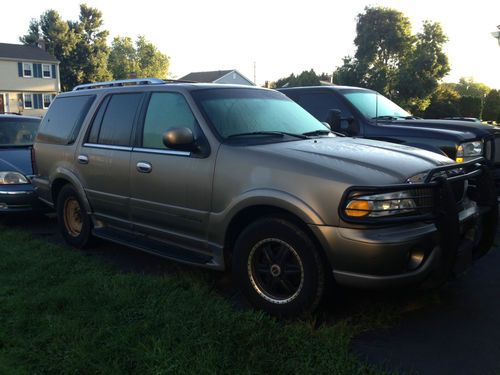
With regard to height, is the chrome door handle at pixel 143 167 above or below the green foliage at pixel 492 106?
below

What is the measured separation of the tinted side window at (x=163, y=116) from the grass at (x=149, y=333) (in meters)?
1.28

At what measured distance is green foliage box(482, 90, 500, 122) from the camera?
29.7m

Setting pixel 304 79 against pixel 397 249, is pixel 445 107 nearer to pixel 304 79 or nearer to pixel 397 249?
pixel 304 79

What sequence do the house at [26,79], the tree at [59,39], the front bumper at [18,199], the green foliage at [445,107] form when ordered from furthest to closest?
the tree at [59,39], the house at [26,79], the green foliage at [445,107], the front bumper at [18,199]

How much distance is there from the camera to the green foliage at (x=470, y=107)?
3041cm

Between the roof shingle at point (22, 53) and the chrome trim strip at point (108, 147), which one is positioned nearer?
the chrome trim strip at point (108, 147)

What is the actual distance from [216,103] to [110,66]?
82.0 metres

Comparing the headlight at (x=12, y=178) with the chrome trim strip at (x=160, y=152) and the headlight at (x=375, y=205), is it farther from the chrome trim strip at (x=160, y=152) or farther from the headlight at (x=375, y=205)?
the headlight at (x=375, y=205)

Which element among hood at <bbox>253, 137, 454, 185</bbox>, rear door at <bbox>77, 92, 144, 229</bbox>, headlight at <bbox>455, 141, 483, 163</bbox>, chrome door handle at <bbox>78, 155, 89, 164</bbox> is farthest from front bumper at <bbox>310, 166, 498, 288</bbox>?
chrome door handle at <bbox>78, 155, 89, 164</bbox>

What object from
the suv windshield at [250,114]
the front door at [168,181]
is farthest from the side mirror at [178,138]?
the suv windshield at [250,114]

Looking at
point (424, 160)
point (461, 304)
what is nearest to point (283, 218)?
point (424, 160)

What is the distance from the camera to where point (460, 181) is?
370cm

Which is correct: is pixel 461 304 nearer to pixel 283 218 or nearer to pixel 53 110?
pixel 283 218

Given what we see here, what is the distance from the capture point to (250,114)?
14.3 ft
